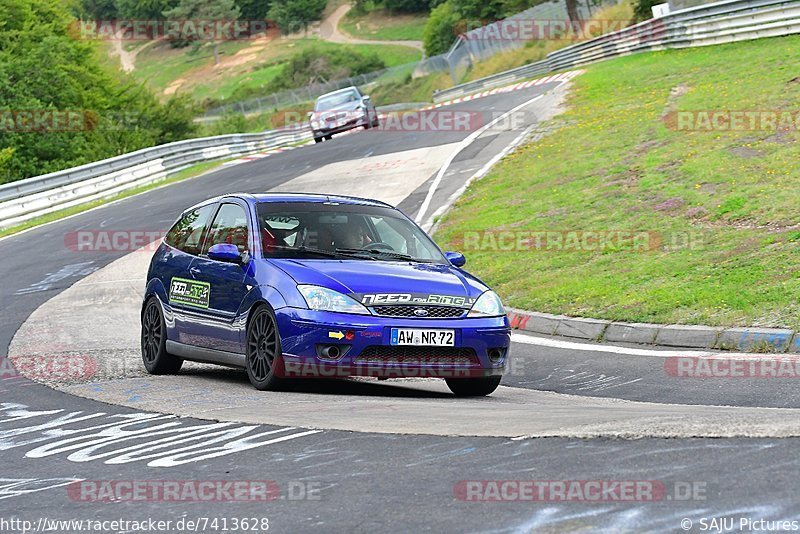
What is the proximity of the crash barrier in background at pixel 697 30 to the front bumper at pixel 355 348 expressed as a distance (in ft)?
84.7

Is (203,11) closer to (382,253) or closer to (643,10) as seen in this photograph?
(643,10)

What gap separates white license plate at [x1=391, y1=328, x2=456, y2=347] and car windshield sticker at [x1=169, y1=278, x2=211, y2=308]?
7.00 ft

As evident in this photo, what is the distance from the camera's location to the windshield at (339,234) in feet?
32.1

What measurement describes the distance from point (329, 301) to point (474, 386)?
1.39m

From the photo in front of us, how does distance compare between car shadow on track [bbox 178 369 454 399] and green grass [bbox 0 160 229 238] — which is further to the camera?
green grass [bbox 0 160 229 238]

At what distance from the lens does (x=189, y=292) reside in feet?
34.9

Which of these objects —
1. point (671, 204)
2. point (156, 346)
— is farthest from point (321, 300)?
point (671, 204)

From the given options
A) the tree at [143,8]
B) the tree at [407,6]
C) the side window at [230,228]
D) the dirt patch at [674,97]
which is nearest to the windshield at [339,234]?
the side window at [230,228]

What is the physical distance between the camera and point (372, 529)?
477 cm

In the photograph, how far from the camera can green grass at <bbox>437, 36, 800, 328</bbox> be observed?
12.4m

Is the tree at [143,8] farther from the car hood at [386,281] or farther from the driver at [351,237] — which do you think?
the car hood at [386,281]

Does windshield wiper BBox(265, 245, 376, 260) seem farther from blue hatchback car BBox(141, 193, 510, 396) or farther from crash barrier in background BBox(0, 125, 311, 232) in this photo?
crash barrier in background BBox(0, 125, 311, 232)

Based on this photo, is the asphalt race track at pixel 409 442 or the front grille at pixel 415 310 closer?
the asphalt race track at pixel 409 442

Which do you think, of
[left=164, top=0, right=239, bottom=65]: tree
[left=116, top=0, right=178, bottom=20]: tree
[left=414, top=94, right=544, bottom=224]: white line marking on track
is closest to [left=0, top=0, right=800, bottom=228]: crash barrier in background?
[left=414, top=94, right=544, bottom=224]: white line marking on track
